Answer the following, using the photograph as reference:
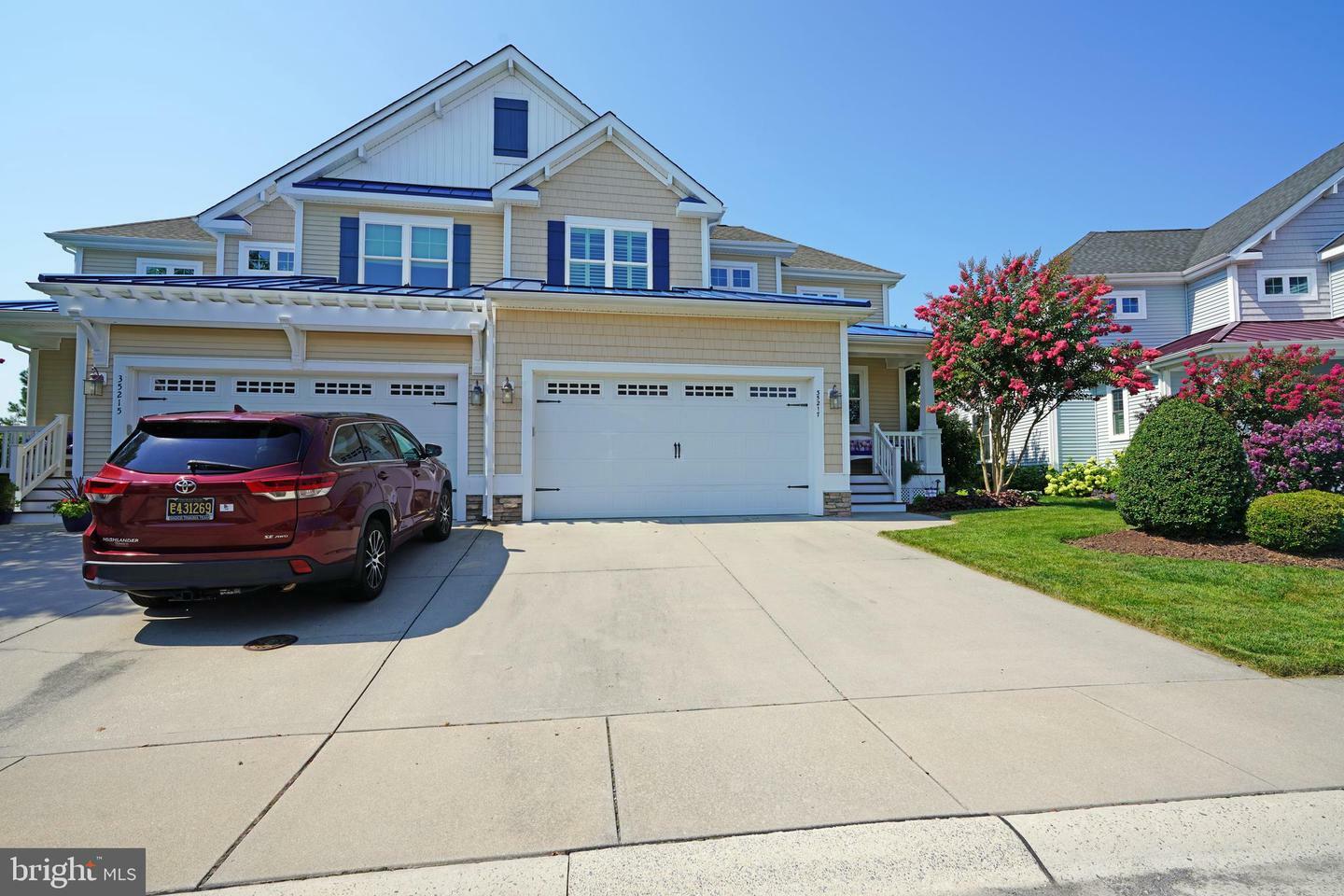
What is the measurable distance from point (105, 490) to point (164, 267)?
1427 cm

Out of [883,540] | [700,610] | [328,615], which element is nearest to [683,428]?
[883,540]

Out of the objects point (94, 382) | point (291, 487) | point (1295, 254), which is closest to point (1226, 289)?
point (1295, 254)

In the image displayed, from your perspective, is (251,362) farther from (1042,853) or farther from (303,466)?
(1042,853)

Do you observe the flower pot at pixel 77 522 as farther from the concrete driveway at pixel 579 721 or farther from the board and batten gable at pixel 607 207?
the board and batten gable at pixel 607 207

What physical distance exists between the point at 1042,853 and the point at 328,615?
5.31 meters

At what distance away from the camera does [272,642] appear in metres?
4.58

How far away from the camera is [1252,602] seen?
5.42 m

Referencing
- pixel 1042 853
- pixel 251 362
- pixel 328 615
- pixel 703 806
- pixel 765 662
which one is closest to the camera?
pixel 1042 853

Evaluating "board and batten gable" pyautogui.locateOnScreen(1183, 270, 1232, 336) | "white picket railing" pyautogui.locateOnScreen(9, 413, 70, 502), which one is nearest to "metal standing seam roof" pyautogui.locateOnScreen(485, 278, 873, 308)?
"white picket railing" pyautogui.locateOnScreen(9, 413, 70, 502)

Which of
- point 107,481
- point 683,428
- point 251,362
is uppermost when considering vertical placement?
point 251,362

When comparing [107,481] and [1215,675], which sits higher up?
[107,481]

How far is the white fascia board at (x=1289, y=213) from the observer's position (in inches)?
683

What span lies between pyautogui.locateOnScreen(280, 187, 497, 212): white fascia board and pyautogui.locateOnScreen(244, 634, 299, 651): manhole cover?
10.5 metres

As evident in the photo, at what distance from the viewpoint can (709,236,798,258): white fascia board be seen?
16.1m
